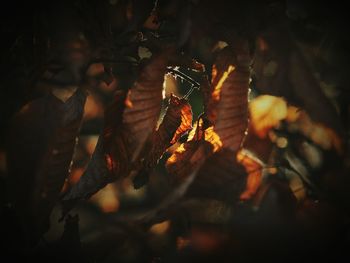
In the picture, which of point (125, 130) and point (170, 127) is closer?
point (125, 130)

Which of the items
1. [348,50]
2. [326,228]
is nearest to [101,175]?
[326,228]

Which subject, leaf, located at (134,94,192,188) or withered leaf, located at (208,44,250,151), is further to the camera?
leaf, located at (134,94,192,188)

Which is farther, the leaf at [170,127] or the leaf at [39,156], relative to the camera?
the leaf at [170,127]

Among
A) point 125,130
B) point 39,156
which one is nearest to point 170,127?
point 125,130

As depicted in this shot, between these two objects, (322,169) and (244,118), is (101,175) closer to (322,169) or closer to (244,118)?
(244,118)

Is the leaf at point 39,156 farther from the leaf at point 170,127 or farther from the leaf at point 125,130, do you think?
the leaf at point 170,127

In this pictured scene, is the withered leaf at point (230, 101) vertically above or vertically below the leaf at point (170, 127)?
above

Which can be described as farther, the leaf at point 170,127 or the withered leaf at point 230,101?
the leaf at point 170,127

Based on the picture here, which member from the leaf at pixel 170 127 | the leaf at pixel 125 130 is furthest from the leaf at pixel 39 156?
the leaf at pixel 170 127

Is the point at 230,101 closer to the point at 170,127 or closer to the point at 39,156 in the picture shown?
the point at 170,127

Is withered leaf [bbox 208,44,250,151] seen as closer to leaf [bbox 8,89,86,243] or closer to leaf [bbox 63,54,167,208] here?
leaf [bbox 63,54,167,208]

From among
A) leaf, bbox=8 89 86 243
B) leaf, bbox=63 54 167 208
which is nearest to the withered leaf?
leaf, bbox=63 54 167 208
